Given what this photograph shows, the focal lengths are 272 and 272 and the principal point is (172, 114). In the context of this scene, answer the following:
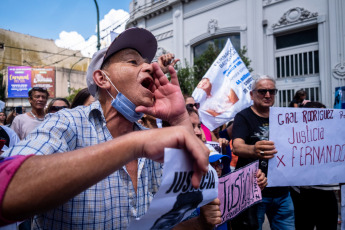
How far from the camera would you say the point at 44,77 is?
32.4 meters

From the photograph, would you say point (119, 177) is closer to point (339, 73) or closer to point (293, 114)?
point (293, 114)

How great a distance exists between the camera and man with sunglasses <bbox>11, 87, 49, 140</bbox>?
176 inches

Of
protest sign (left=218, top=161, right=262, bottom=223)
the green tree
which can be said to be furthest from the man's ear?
the green tree

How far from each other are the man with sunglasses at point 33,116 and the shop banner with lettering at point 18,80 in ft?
100

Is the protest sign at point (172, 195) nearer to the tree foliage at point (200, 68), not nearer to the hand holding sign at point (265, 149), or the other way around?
the hand holding sign at point (265, 149)

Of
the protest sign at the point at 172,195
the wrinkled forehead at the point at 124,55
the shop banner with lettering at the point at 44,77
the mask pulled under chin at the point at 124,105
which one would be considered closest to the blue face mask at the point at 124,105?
the mask pulled under chin at the point at 124,105

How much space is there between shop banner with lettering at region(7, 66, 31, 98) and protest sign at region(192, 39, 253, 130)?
3191cm

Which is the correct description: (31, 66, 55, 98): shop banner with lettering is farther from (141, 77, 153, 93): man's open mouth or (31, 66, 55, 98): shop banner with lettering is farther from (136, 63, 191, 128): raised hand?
(136, 63, 191, 128): raised hand

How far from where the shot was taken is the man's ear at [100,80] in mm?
1573

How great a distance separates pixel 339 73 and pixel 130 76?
12.6m

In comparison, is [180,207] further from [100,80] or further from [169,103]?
[100,80]

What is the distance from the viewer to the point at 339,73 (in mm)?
11672

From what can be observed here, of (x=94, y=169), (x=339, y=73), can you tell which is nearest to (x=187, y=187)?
(x=94, y=169)

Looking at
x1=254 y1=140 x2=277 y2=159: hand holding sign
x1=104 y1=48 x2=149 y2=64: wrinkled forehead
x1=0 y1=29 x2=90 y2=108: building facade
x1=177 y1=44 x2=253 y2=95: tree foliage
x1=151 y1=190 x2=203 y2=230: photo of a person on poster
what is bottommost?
x1=151 y1=190 x2=203 y2=230: photo of a person on poster
